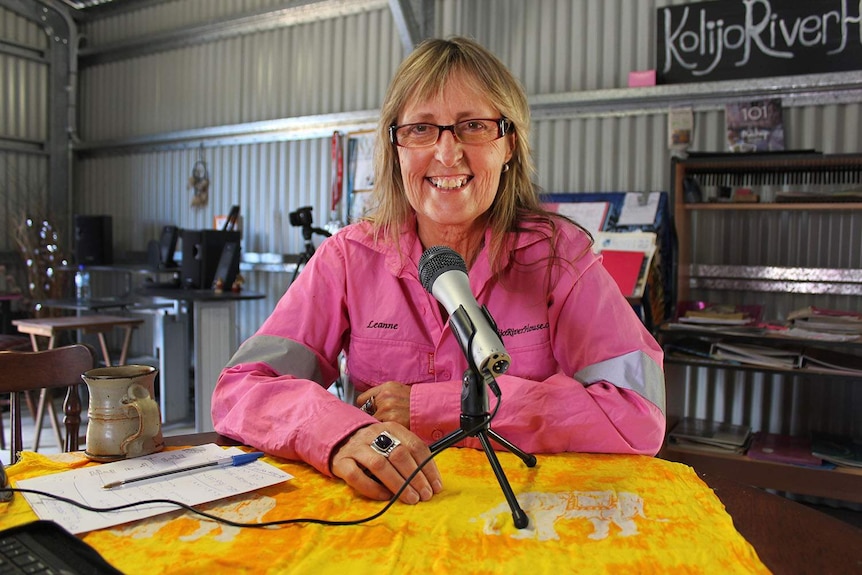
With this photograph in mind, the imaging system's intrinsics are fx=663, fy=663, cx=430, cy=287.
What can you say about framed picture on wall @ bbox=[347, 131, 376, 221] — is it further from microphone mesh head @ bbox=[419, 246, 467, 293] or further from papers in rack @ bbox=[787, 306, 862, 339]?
microphone mesh head @ bbox=[419, 246, 467, 293]

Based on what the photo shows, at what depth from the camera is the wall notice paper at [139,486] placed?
845mm

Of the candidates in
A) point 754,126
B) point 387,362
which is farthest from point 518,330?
point 754,126

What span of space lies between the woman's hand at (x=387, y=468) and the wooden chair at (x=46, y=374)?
0.78 metres

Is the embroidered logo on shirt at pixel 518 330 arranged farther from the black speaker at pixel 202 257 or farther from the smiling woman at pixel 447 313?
the black speaker at pixel 202 257

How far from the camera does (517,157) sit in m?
1.55

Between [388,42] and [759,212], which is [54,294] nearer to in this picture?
[388,42]

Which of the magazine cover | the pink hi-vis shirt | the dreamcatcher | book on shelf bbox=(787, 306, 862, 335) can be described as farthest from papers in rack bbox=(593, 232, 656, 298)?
the dreamcatcher

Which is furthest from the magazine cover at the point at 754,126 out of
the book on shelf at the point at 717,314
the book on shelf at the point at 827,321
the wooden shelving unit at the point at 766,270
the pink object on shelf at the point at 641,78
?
the book on shelf at the point at 827,321

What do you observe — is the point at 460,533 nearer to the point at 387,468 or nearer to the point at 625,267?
the point at 387,468

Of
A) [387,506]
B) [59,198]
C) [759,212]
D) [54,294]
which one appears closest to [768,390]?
[759,212]

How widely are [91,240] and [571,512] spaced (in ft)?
20.8

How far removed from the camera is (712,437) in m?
3.18

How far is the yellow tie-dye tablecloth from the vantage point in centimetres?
74

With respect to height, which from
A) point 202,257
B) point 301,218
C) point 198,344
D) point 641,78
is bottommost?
point 198,344
